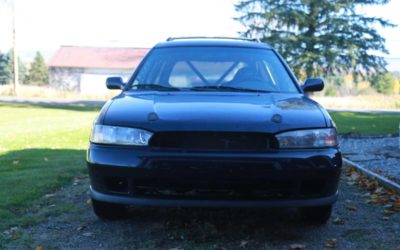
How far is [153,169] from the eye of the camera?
3.31 meters

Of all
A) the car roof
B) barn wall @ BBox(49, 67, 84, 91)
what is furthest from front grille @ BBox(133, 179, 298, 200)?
barn wall @ BBox(49, 67, 84, 91)

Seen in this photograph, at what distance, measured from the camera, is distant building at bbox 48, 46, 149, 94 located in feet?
196

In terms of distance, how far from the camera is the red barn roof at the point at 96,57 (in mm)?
59719

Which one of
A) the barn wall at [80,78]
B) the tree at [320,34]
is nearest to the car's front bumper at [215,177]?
the tree at [320,34]

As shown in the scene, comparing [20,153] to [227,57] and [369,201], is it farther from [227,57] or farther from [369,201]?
[369,201]

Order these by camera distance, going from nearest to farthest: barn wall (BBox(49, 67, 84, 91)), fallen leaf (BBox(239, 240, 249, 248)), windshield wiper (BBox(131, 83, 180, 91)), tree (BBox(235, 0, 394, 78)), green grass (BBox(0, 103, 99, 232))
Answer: fallen leaf (BBox(239, 240, 249, 248)) < windshield wiper (BBox(131, 83, 180, 91)) < green grass (BBox(0, 103, 99, 232)) < tree (BBox(235, 0, 394, 78)) < barn wall (BBox(49, 67, 84, 91))

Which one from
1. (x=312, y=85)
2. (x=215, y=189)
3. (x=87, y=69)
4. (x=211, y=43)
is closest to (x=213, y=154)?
(x=215, y=189)

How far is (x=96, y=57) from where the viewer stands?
202 ft

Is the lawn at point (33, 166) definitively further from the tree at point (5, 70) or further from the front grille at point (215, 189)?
the tree at point (5, 70)

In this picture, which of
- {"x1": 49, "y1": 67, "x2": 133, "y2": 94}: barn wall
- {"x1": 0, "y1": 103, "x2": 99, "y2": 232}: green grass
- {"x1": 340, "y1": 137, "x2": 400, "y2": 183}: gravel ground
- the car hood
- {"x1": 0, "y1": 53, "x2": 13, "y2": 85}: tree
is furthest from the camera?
{"x1": 49, "y1": 67, "x2": 133, "y2": 94}: barn wall

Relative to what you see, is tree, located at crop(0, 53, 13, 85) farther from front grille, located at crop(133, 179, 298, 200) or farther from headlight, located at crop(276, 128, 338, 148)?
headlight, located at crop(276, 128, 338, 148)

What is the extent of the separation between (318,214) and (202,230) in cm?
100

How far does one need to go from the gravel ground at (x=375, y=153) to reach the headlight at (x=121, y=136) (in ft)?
12.6

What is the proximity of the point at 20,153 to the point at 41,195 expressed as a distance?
3.57m
